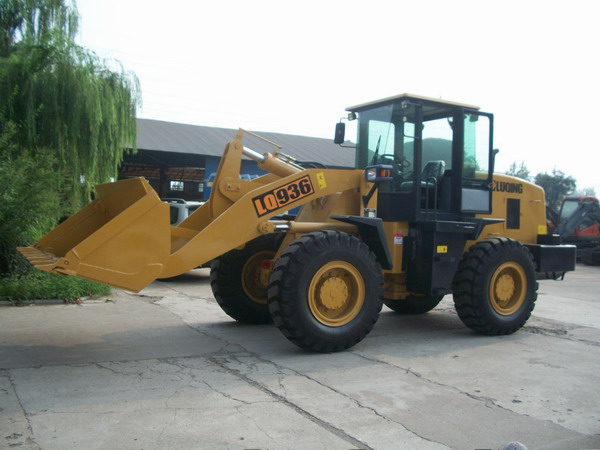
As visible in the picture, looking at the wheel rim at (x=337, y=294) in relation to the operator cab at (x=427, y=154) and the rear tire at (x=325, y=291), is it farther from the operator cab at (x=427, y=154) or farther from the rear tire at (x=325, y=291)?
the operator cab at (x=427, y=154)

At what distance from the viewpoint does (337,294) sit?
21.6 feet

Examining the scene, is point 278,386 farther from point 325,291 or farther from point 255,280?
point 255,280

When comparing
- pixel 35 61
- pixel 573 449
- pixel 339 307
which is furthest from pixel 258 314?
pixel 35 61

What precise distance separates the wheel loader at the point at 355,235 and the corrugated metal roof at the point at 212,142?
1710 centimetres

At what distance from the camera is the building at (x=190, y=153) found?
2569cm

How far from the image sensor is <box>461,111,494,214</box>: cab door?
311 inches

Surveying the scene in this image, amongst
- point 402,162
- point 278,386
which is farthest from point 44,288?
point 402,162

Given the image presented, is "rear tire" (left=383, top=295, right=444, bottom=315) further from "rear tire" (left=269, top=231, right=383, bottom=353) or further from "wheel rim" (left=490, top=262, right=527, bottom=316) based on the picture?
"rear tire" (left=269, top=231, right=383, bottom=353)

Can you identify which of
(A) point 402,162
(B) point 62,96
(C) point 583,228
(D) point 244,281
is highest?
(B) point 62,96

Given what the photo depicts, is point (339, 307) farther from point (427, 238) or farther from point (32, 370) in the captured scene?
point (32, 370)

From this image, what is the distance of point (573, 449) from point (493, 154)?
4.83 m

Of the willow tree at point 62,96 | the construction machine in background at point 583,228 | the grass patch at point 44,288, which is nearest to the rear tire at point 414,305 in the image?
the grass patch at point 44,288

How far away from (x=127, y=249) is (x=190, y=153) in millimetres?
19744

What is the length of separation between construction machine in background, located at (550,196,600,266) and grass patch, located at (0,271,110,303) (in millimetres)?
A: 17613
